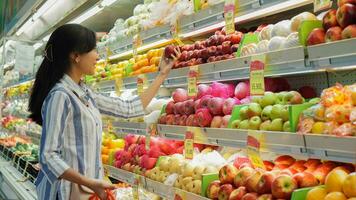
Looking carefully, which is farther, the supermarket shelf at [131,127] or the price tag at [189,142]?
the supermarket shelf at [131,127]

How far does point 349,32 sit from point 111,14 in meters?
3.20

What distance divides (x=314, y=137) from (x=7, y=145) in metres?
6.42

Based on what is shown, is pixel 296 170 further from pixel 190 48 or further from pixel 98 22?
pixel 98 22

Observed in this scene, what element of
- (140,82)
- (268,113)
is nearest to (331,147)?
(268,113)

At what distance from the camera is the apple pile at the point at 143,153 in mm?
2807

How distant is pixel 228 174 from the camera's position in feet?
6.27

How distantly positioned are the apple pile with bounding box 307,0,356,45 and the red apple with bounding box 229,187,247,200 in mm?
641

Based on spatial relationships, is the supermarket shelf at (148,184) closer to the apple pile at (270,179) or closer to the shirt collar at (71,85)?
the apple pile at (270,179)

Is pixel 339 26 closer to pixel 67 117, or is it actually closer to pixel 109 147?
pixel 67 117

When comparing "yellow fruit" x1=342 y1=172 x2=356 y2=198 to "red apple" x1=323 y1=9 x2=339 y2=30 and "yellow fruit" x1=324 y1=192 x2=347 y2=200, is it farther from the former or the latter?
"red apple" x1=323 y1=9 x2=339 y2=30

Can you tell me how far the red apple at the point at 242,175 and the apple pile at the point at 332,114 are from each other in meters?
0.33

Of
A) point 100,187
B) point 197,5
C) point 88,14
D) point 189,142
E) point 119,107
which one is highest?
point 88,14

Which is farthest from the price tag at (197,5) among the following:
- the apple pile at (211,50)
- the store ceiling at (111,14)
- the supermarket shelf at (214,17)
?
the store ceiling at (111,14)

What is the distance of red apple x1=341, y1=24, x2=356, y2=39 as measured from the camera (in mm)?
1415
